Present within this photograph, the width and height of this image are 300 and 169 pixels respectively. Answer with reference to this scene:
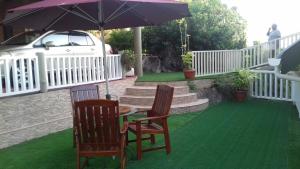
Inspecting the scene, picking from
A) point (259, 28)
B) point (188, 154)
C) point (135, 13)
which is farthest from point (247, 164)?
point (259, 28)

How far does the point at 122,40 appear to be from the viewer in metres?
14.1

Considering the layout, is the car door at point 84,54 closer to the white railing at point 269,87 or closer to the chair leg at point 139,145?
the chair leg at point 139,145

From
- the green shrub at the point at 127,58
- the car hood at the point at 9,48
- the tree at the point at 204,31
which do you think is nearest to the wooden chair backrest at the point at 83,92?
the car hood at the point at 9,48

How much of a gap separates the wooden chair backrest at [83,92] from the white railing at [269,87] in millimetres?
6290

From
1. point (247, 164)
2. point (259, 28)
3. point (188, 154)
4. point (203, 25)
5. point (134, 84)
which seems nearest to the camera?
point (247, 164)

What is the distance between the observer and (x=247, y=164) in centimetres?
490

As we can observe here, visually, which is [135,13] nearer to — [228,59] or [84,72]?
[84,72]

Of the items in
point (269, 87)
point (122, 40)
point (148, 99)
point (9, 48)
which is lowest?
point (148, 99)

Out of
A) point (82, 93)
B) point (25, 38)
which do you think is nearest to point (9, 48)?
point (25, 38)

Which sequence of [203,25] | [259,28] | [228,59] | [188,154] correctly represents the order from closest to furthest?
[188,154]
[228,59]
[203,25]
[259,28]

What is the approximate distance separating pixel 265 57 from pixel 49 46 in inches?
316

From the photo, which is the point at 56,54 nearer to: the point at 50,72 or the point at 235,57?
the point at 50,72

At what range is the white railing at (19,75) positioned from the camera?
6410 mm

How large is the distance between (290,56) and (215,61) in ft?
32.6
